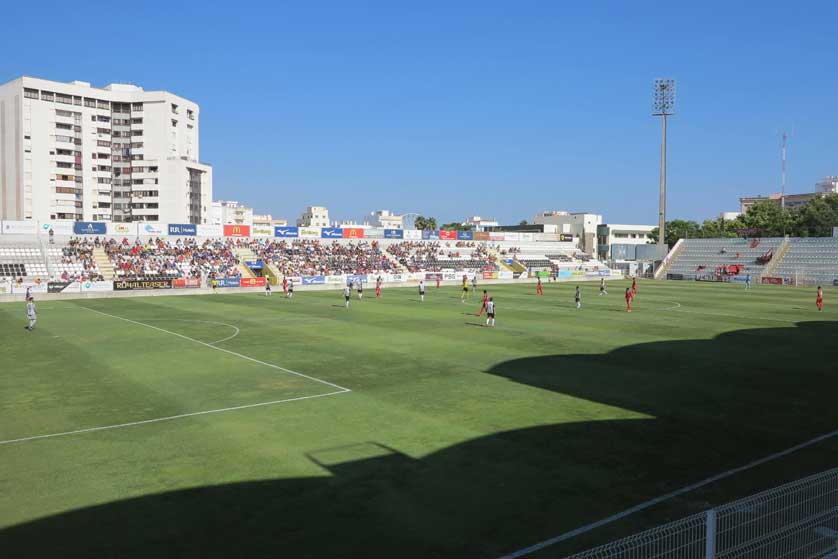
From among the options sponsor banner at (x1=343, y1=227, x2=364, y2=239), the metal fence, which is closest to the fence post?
the metal fence

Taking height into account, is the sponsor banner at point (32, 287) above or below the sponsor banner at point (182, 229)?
below

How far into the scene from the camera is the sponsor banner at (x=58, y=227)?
59322 mm

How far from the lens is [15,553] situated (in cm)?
827

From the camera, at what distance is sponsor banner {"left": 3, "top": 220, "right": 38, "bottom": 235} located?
57750mm

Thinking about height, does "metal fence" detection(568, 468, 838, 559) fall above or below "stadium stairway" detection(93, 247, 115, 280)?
below

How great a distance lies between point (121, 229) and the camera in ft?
209

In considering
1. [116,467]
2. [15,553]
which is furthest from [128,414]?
[15,553]

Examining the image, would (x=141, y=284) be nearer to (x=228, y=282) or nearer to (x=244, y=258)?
(x=228, y=282)

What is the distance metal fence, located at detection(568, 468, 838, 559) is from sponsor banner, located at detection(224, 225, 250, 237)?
6709 centimetres

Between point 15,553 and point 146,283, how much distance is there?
50035 mm

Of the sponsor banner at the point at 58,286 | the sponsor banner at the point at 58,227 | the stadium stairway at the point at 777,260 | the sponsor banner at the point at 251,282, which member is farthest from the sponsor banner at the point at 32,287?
the stadium stairway at the point at 777,260

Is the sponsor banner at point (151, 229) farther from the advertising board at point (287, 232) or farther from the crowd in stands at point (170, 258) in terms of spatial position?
the advertising board at point (287, 232)

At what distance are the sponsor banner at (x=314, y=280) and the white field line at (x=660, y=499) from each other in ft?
176

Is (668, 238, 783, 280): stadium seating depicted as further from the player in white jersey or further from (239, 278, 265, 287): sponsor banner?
the player in white jersey
